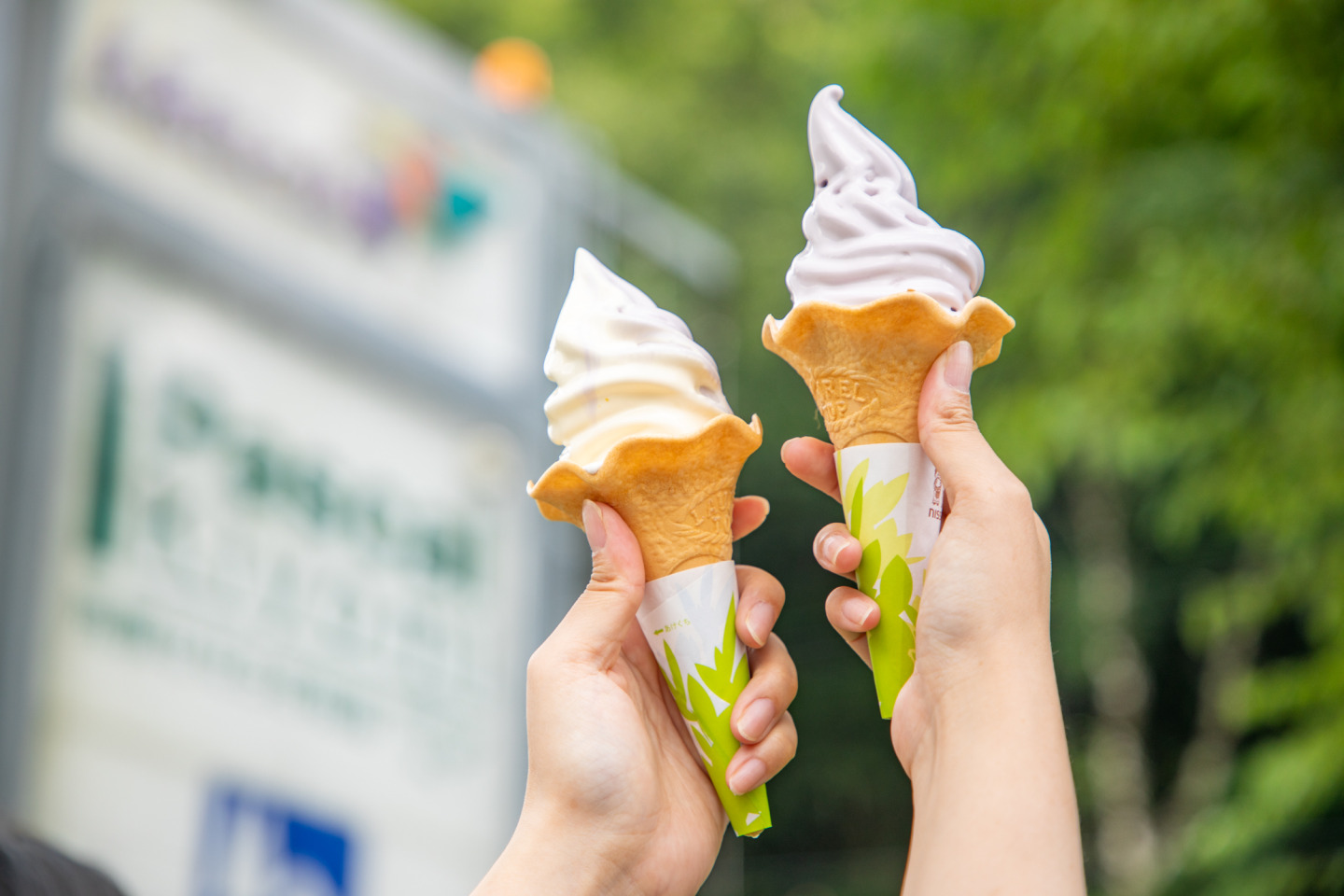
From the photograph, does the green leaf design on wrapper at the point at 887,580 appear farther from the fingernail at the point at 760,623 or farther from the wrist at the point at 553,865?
the wrist at the point at 553,865

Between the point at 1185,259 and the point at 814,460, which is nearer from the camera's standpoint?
the point at 814,460

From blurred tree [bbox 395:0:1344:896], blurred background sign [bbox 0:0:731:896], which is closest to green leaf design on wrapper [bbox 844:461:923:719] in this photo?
blurred tree [bbox 395:0:1344:896]

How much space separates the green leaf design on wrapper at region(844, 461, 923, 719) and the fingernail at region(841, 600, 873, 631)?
2cm

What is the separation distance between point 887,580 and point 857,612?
→ 0.18ft

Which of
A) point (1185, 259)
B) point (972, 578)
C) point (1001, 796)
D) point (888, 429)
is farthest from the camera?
point (1185, 259)

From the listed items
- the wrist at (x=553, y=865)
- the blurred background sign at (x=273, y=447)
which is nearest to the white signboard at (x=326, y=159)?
the blurred background sign at (x=273, y=447)

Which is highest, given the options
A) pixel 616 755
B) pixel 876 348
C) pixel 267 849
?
pixel 876 348

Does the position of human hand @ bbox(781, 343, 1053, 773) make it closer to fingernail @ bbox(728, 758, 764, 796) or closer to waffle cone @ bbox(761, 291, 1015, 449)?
waffle cone @ bbox(761, 291, 1015, 449)

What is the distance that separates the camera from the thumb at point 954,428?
138 cm

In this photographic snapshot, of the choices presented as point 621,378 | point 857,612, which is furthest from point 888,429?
point 621,378

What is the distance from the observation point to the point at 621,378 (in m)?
1.58

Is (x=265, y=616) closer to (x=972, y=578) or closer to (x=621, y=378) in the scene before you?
(x=621, y=378)

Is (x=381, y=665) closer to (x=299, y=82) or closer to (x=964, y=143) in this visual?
(x=299, y=82)

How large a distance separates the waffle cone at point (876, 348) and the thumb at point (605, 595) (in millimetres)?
321
